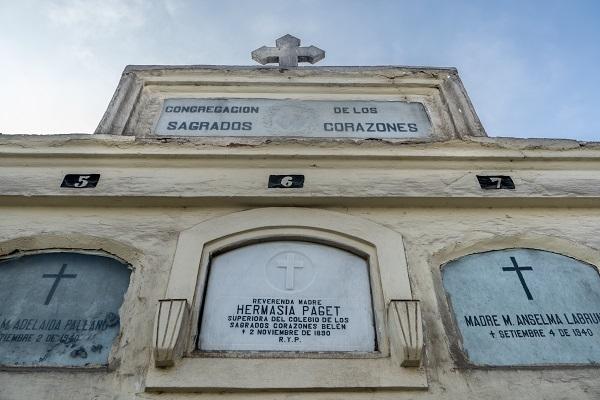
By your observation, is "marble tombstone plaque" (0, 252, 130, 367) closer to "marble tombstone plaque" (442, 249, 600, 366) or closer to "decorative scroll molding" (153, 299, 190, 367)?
"decorative scroll molding" (153, 299, 190, 367)

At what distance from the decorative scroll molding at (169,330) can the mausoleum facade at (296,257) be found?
0.05ft

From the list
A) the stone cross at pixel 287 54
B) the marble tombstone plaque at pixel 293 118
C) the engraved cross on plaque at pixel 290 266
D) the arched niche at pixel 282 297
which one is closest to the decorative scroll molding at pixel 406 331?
the arched niche at pixel 282 297

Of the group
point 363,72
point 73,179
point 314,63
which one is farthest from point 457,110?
point 73,179

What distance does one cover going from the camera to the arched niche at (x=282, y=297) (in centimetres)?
317

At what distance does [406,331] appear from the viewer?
10.9 ft

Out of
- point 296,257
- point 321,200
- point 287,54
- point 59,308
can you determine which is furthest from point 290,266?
point 287,54

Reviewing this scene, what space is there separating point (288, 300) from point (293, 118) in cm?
251

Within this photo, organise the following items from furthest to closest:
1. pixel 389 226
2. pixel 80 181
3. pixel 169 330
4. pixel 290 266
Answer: pixel 80 181 < pixel 389 226 < pixel 290 266 < pixel 169 330

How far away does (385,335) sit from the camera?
136 inches

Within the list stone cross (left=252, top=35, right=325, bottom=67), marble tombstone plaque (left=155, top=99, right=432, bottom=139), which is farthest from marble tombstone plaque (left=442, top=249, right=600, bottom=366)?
stone cross (left=252, top=35, right=325, bottom=67)

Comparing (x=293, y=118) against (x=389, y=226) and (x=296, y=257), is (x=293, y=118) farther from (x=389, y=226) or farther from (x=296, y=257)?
(x=296, y=257)

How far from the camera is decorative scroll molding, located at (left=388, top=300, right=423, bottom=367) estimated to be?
322 cm

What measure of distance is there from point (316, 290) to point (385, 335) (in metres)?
0.60

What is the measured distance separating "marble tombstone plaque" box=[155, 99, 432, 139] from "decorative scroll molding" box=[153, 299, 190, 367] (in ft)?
7.77
